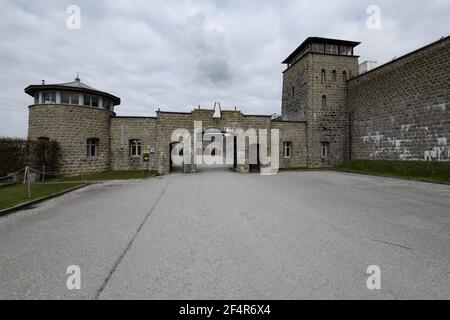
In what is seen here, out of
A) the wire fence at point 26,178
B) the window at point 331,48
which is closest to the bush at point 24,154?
the wire fence at point 26,178

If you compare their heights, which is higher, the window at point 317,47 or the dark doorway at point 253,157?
the window at point 317,47

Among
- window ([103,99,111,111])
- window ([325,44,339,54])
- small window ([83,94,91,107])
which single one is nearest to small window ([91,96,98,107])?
small window ([83,94,91,107])

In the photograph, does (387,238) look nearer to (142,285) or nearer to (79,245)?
(142,285)

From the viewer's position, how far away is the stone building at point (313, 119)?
53.0ft

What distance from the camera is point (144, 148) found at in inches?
819

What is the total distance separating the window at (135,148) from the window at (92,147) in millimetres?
2889

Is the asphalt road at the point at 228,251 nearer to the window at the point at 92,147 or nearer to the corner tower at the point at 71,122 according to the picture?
the corner tower at the point at 71,122

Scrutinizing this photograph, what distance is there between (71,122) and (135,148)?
5301mm

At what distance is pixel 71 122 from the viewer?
57.4 ft

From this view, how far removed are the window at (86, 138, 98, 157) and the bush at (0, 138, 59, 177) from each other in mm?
2468

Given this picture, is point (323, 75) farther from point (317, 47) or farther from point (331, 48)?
point (331, 48)

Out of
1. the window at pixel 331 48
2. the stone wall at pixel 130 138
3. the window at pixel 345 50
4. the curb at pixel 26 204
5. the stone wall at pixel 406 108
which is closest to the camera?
the curb at pixel 26 204
